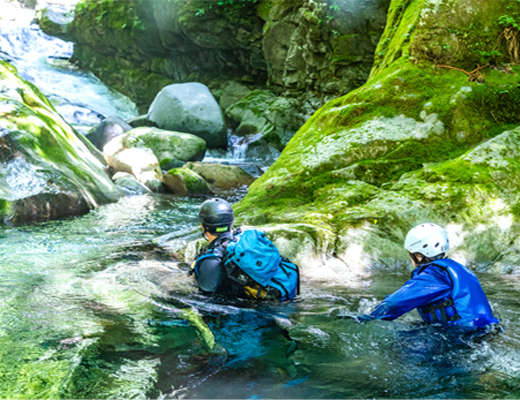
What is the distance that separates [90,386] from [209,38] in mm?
23894

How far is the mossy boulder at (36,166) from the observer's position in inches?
312

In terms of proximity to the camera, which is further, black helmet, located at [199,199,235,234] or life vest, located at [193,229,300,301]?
black helmet, located at [199,199,235,234]

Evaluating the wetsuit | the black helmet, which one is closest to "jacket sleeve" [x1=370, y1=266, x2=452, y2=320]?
the wetsuit

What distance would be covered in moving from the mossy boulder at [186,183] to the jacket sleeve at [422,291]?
29.9ft

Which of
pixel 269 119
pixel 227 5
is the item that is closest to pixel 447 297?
pixel 269 119

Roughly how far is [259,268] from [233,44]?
22.5m


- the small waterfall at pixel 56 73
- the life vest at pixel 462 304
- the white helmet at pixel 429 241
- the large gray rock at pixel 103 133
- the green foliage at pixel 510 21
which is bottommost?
the life vest at pixel 462 304

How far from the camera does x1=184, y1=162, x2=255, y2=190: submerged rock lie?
13031 mm

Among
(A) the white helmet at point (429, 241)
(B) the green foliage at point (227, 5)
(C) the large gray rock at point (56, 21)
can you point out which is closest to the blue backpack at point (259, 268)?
(A) the white helmet at point (429, 241)

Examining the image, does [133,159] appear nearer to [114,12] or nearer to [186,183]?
[186,183]

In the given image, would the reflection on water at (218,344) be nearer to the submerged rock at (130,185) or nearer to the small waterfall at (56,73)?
the submerged rock at (130,185)

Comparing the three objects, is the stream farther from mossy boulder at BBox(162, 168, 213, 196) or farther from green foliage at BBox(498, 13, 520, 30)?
mossy boulder at BBox(162, 168, 213, 196)

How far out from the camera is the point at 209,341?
343 centimetres

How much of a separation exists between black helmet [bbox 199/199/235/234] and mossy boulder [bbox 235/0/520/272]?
1813 millimetres
